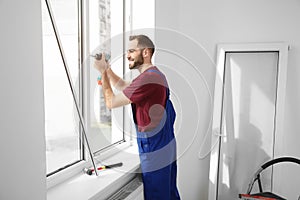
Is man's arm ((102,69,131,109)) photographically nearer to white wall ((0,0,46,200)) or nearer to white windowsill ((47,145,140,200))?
white windowsill ((47,145,140,200))

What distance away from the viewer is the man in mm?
1560

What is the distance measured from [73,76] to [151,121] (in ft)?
1.58

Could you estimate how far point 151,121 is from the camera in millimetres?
1601

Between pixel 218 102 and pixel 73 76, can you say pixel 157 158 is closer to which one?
pixel 73 76

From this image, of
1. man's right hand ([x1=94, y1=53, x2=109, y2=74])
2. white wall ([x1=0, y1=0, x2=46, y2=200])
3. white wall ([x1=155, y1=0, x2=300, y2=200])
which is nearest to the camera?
white wall ([x1=0, y1=0, x2=46, y2=200])

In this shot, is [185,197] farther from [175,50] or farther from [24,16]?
[24,16]

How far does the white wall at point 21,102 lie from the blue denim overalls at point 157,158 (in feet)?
2.47

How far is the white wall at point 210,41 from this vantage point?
6.91ft

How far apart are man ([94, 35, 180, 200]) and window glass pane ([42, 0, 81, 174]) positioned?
0.79ft

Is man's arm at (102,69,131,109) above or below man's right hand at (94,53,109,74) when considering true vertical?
below

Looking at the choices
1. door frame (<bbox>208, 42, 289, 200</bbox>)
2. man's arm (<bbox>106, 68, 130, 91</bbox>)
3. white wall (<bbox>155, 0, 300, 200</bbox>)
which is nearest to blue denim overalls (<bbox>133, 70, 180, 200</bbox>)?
man's arm (<bbox>106, 68, 130, 91</bbox>)

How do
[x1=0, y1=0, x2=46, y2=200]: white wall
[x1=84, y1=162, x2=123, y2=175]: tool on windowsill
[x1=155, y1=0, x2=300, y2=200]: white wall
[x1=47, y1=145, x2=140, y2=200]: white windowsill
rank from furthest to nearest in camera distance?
1. [x1=155, y1=0, x2=300, y2=200]: white wall
2. [x1=84, y1=162, x2=123, y2=175]: tool on windowsill
3. [x1=47, y1=145, x2=140, y2=200]: white windowsill
4. [x1=0, y1=0, x2=46, y2=200]: white wall

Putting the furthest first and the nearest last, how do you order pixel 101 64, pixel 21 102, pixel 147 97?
pixel 147 97
pixel 101 64
pixel 21 102

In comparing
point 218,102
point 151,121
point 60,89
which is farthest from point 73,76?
point 218,102
